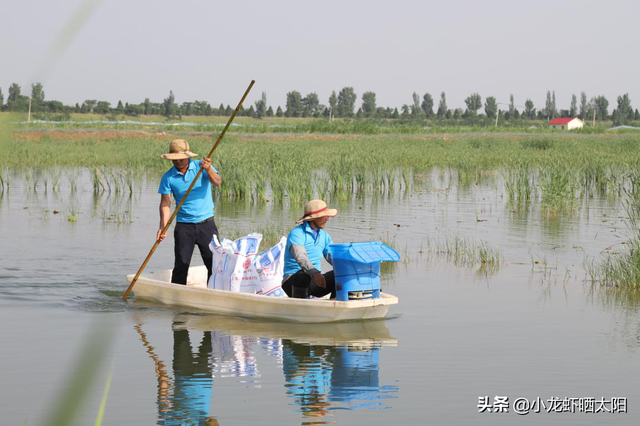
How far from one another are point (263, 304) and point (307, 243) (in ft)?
2.59

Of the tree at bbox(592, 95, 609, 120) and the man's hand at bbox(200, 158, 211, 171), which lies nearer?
the man's hand at bbox(200, 158, 211, 171)

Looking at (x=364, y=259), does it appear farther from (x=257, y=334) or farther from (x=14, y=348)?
(x=14, y=348)

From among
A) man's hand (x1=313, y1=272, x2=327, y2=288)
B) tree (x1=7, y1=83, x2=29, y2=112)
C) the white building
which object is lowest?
man's hand (x1=313, y1=272, x2=327, y2=288)

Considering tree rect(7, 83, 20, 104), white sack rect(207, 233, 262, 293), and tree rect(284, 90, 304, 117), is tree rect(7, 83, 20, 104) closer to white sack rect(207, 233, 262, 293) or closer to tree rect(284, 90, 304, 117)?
white sack rect(207, 233, 262, 293)

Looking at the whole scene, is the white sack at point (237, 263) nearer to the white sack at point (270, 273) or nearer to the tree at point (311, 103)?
the white sack at point (270, 273)

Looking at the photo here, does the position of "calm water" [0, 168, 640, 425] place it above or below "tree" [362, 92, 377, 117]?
below

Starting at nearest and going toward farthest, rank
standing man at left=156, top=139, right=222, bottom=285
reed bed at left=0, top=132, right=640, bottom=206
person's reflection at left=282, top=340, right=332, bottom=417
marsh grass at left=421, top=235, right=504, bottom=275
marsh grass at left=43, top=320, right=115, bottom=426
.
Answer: marsh grass at left=43, top=320, right=115, bottom=426 → person's reflection at left=282, top=340, right=332, bottom=417 → standing man at left=156, top=139, right=222, bottom=285 → marsh grass at left=421, top=235, right=504, bottom=275 → reed bed at left=0, top=132, right=640, bottom=206

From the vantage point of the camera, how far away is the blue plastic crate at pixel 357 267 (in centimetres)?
852

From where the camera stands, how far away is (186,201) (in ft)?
31.0

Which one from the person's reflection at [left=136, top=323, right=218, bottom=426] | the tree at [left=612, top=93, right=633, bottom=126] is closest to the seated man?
the person's reflection at [left=136, top=323, right=218, bottom=426]

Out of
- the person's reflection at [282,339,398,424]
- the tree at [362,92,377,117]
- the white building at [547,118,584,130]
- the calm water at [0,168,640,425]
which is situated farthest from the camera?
the tree at [362,92,377,117]

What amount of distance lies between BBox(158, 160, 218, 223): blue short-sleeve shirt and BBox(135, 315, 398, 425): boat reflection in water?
1115 millimetres

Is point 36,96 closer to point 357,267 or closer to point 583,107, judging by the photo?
point 357,267

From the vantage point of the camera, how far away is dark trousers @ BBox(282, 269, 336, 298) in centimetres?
919
